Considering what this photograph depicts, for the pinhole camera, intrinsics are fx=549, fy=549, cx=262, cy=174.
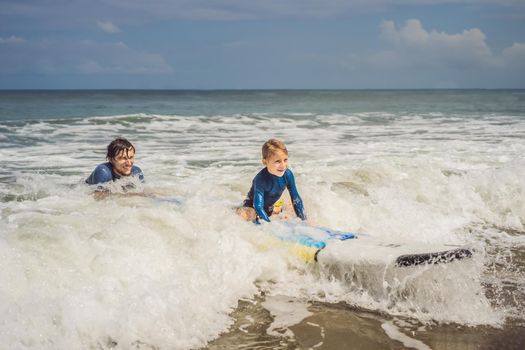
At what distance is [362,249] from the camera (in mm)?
4941

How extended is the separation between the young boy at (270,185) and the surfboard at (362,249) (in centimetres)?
41

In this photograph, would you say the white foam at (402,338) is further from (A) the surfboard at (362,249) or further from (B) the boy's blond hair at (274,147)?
(B) the boy's blond hair at (274,147)

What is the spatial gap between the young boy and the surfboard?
411 mm

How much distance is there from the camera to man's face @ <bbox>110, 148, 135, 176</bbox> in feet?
22.7

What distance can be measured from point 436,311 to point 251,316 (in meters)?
1.44

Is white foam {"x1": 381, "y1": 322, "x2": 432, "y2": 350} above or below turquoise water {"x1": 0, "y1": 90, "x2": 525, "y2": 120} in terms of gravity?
below

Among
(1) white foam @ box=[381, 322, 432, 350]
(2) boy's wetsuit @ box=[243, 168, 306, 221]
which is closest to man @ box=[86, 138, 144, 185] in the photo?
(2) boy's wetsuit @ box=[243, 168, 306, 221]

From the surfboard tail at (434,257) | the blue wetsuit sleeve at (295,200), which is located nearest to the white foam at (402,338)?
the surfboard tail at (434,257)

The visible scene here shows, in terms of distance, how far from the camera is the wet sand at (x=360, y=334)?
378 centimetres

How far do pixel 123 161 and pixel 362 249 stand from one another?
342 cm

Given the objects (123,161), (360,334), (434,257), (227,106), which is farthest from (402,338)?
(227,106)

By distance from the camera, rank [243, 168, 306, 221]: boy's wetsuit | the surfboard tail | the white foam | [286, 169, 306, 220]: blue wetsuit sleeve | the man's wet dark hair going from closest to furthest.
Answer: the white foam
the surfboard tail
[243, 168, 306, 221]: boy's wetsuit
[286, 169, 306, 220]: blue wetsuit sleeve
the man's wet dark hair

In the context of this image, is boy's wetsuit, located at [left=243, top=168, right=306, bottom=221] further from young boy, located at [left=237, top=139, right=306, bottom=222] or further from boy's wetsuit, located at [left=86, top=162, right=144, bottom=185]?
boy's wetsuit, located at [left=86, top=162, right=144, bottom=185]

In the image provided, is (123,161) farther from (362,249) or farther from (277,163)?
(362,249)
